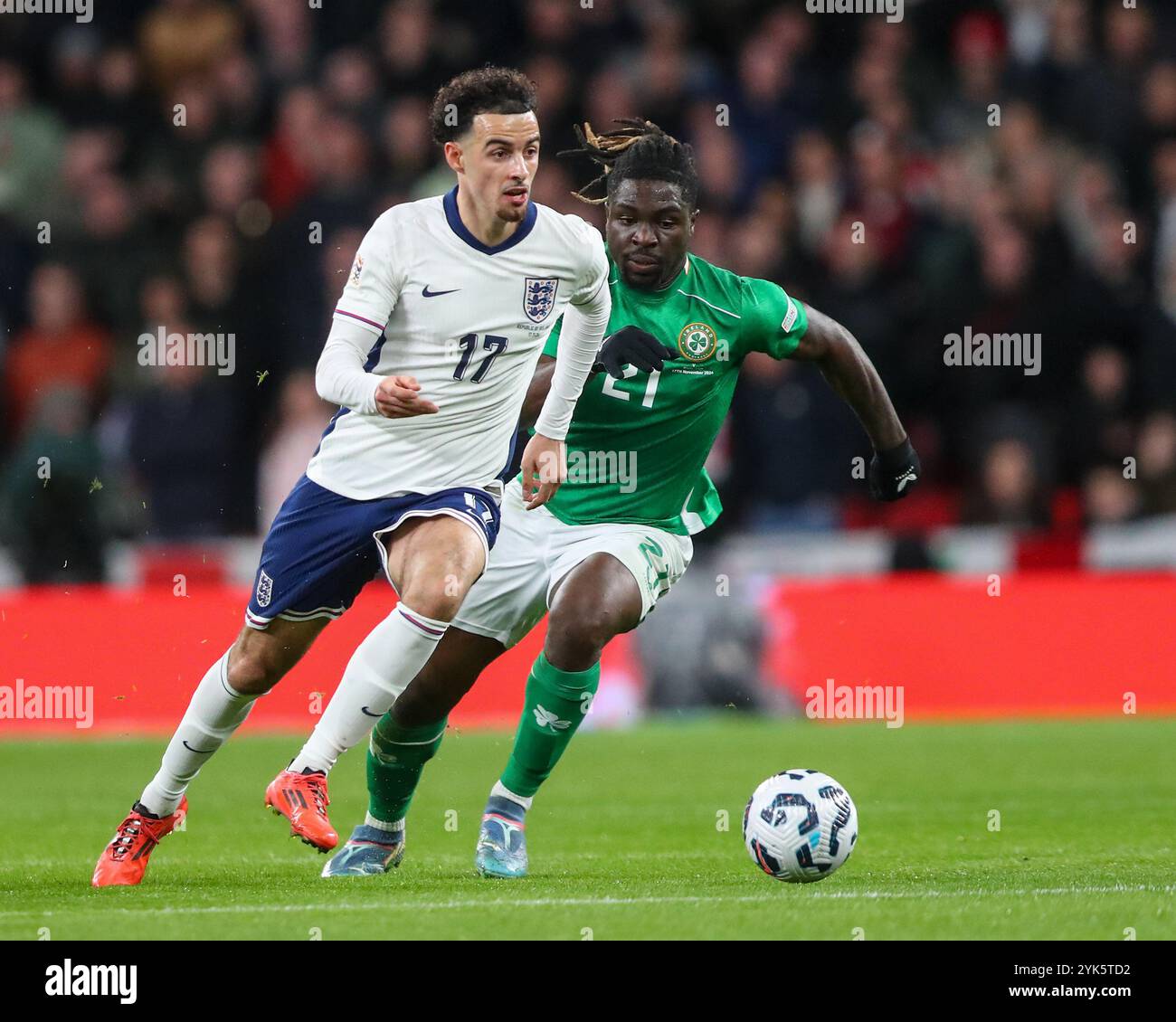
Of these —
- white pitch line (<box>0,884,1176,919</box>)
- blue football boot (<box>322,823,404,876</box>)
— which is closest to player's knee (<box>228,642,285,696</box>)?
blue football boot (<box>322,823,404,876</box>)

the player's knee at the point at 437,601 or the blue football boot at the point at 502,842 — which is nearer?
the player's knee at the point at 437,601

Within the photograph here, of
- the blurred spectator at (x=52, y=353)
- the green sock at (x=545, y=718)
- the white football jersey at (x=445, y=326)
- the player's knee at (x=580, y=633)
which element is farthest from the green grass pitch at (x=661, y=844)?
the blurred spectator at (x=52, y=353)

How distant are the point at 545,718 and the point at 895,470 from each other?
1.65 metres

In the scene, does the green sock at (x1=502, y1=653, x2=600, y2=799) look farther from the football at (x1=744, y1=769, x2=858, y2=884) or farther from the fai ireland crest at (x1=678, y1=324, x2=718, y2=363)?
the fai ireland crest at (x1=678, y1=324, x2=718, y2=363)

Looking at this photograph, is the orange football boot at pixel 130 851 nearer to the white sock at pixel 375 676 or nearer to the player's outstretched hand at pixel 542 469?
the white sock at pixel 375 676

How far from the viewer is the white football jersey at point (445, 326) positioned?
20.9ft

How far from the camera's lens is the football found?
6.29 m

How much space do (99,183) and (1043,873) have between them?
1046 centimetres

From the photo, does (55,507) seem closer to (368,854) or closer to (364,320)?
(368,854)

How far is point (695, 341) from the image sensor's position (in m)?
7.29

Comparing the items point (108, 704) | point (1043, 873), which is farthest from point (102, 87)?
point (1043, 873)

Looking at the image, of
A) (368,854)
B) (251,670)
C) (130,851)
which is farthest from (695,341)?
(130,851)

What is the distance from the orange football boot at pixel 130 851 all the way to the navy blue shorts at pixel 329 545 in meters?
0.77

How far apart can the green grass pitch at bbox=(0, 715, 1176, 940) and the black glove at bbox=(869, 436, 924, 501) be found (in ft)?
4.30
